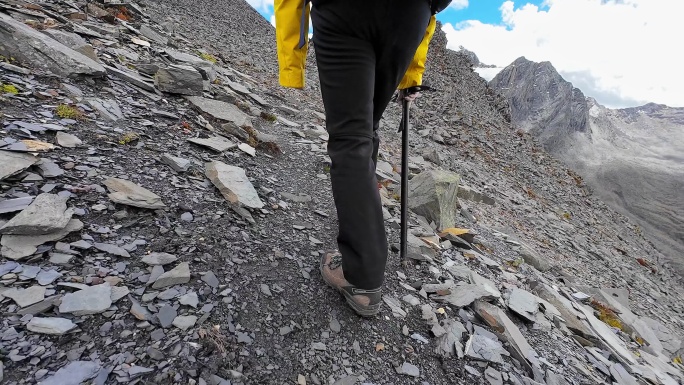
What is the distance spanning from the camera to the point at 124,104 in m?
4.81

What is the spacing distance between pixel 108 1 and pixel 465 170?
12707mm

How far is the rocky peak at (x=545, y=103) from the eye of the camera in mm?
145875

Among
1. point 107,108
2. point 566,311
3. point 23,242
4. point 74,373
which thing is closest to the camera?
point 74,373

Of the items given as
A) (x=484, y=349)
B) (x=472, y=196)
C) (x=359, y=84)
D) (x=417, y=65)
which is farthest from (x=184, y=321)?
(x=472, y=196)

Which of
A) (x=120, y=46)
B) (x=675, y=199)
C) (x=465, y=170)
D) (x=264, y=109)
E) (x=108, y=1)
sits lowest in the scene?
(x=675, y=199)

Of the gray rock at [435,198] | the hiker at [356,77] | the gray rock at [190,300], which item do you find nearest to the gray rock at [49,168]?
the gray rock at [190,300]

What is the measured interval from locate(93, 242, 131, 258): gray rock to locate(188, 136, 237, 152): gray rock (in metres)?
2.28

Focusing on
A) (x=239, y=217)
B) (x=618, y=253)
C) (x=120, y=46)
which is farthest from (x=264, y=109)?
(x=618, y=253)

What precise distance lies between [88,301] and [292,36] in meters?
2.10

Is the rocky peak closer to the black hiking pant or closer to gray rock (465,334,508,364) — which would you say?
gray rock (465,334,508,364)

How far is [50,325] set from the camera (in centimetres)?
192

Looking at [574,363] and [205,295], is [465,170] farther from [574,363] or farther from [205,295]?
[205,295]

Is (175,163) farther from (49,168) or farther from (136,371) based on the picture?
(136,371)

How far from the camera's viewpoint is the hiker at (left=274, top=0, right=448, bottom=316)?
2180 mm
